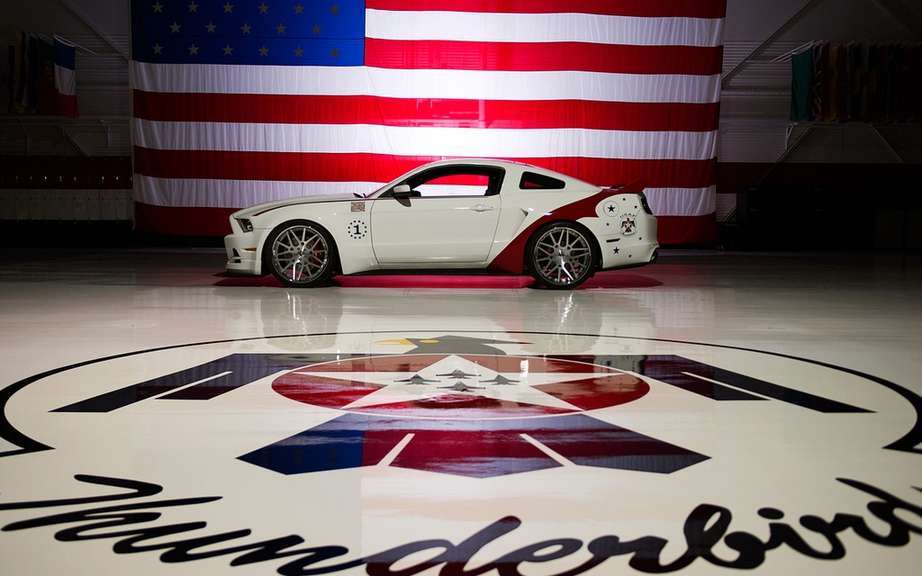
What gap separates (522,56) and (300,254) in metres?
6.62

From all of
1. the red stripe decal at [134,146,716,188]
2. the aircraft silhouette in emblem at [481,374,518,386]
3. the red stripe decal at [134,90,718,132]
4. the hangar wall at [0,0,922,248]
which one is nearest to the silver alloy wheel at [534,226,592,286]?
the aircraft silhouette in emblem at [481,374,518,386]

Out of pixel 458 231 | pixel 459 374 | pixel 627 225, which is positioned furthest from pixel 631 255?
pixel 459 374

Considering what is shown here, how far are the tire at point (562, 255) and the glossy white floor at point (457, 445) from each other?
7.08 ft

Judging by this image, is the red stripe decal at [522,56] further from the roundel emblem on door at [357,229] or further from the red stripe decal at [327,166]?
the roundel emblem on door at [357,229]

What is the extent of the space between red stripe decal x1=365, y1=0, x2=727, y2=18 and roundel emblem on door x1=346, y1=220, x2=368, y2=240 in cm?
649

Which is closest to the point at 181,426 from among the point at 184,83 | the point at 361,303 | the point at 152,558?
the point at 152,558

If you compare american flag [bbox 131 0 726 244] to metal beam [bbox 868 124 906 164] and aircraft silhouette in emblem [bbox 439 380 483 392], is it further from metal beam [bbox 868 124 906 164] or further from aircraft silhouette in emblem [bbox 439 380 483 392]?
aircraft silhouette in emblem [bbox 439 380 483 392]

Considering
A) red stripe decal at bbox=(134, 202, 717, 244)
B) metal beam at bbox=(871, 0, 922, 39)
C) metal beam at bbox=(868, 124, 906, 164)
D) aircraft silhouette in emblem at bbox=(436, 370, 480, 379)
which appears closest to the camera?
aircraft silhouette in emblem at bbox=(436, 370, 480, 379)

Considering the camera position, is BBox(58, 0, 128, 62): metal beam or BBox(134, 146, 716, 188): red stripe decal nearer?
BBox(134, 146, 716, 188): red stripe decal

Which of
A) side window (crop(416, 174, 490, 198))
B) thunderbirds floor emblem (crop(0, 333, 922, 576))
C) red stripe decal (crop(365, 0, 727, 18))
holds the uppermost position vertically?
red stripe decal (crop(365, 0, 727, 18))

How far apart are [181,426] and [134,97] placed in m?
12.0

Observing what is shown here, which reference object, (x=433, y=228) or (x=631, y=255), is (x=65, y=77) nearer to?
(x=433, y=228)

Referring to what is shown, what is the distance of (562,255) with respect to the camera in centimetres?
882

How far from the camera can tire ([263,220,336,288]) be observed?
8.66 metres
